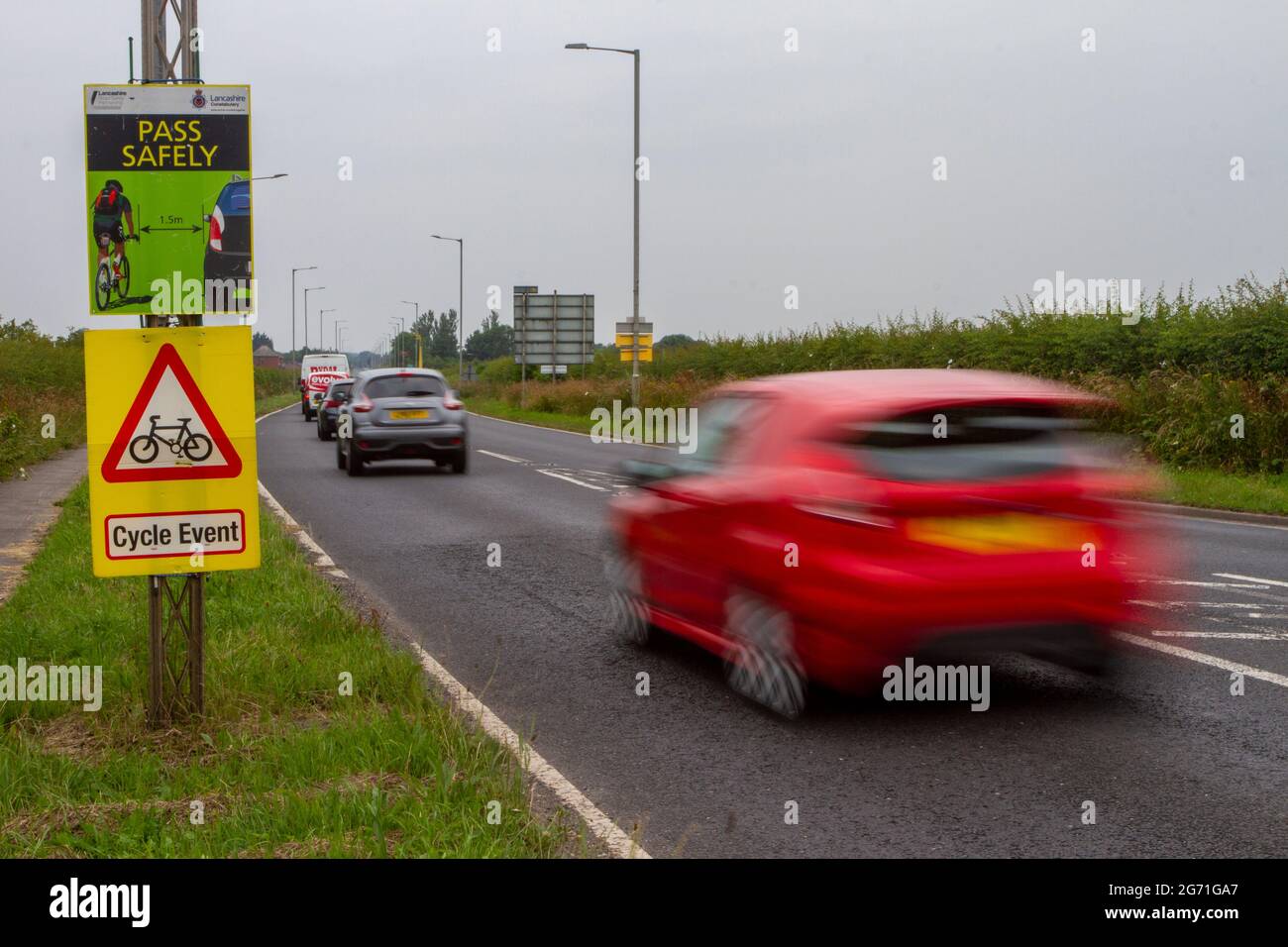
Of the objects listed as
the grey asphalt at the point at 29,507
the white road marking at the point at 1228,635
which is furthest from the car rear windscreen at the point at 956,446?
the grey asphalt at the point at 29,507

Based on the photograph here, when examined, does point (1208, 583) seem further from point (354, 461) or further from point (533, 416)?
point (533, 416)

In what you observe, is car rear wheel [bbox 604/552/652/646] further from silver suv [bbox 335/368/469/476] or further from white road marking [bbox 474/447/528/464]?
white road marking [bbox 474/447/528/464]

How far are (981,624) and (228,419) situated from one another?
11.0ft

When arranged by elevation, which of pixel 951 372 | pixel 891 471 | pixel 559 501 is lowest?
pixel 559 501

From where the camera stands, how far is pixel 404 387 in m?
22.4

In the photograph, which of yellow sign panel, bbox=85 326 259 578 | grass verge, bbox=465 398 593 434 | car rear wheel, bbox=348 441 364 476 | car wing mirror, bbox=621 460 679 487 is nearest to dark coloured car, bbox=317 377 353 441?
grass verge, bbox=465 398 593 434

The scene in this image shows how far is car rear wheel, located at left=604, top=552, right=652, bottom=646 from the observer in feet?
27.4

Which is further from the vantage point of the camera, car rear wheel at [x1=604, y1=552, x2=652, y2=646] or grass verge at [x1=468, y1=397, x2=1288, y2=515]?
grass verge at [x1=468, y1=397, x2=1288, y2=515]

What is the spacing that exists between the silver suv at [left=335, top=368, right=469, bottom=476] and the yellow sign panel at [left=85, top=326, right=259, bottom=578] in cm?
1617

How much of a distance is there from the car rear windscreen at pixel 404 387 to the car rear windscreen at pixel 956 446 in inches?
656

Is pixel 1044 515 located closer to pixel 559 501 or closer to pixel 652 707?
pixel 652 707

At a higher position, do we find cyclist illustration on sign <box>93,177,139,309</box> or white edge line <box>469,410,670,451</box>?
cyclist illustration on sign <box>93,177,139,309</box>
